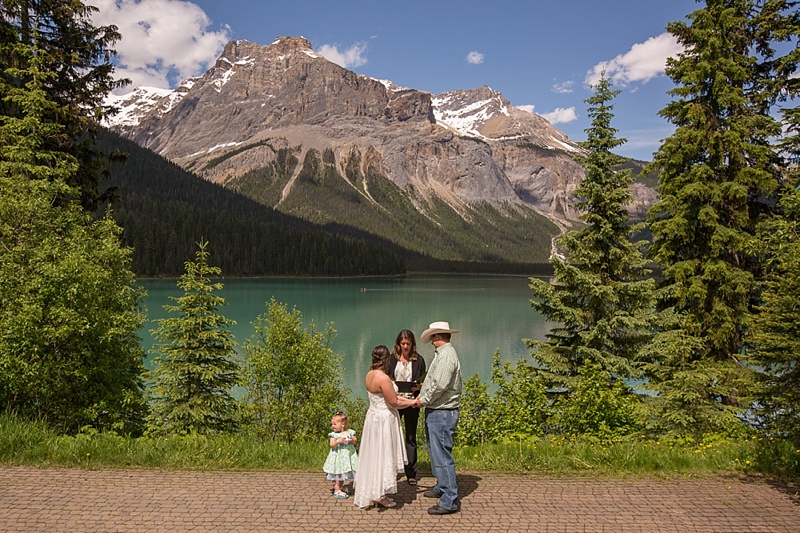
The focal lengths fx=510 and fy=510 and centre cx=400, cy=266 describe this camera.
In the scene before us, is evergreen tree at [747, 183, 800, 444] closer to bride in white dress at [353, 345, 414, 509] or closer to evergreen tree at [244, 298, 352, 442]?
bride in white dress at [353, 345, 414, 509]

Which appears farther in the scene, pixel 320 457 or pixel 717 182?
pixel 717 182

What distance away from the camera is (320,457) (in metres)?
7.42

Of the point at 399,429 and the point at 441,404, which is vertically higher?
the point at 441,404

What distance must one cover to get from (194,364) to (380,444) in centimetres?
703

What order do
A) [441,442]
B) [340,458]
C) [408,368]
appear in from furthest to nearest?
[408,368]
[340,458]
[441,442]

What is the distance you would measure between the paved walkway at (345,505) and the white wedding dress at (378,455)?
0.24 m

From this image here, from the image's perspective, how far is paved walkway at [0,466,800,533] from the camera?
5246mm

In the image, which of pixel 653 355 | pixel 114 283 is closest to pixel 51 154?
pixel 114 283

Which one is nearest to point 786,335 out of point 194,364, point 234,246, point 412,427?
point 412,427

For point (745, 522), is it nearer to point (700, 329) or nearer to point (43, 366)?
point (700, 329)

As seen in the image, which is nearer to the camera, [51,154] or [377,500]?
[377,500]

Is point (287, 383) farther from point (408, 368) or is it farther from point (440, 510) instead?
point (440, 510)

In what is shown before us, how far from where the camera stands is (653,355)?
12781 mm

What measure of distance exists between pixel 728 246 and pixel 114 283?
1450 centimetres
